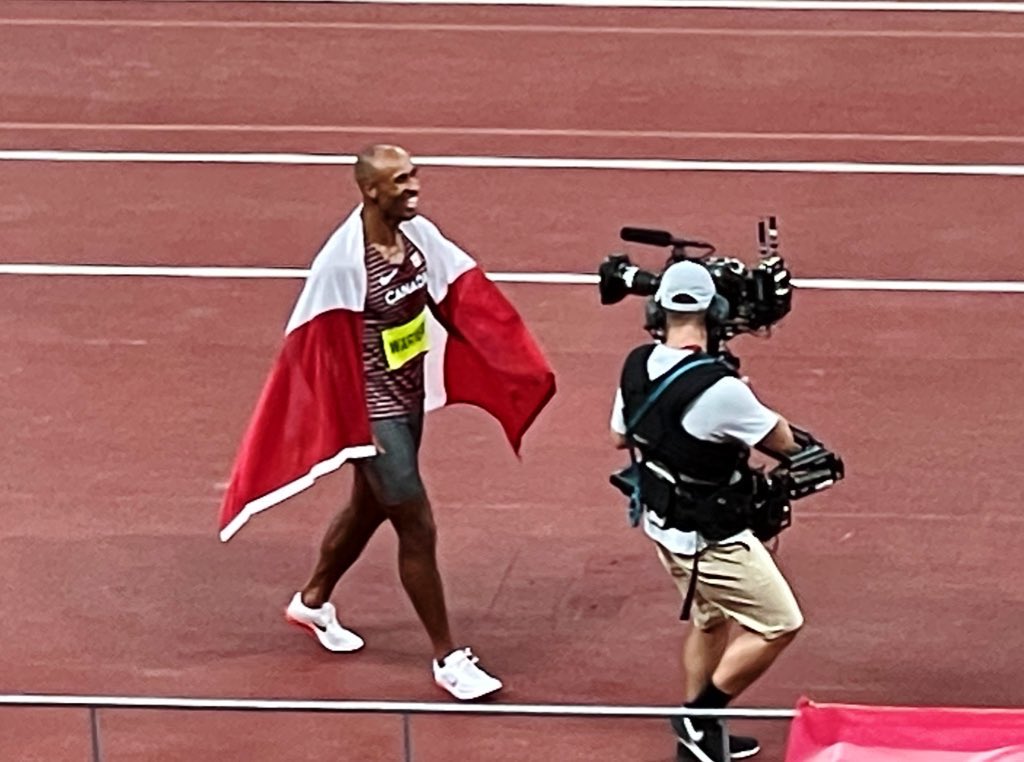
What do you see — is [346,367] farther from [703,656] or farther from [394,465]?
[703,656]

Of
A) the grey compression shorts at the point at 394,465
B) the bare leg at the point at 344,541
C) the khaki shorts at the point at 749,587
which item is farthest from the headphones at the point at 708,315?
the bare leg at the point at 344,541

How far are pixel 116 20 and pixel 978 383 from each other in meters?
9.31

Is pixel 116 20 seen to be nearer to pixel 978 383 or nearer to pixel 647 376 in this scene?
pixel 978 383

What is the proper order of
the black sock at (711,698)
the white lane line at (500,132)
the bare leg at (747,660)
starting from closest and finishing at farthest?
1. the bare leg at (747,660)
2. the black sock at (711,698)
3. the white lane line at (500,132)

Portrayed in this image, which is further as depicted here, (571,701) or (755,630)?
(571,701)

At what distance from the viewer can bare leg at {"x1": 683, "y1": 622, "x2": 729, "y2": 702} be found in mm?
9164

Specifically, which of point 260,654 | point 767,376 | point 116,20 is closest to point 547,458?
point 767,376

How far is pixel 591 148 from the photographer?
642 inches

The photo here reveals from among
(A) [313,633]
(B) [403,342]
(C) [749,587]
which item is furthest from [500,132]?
(C) [749,587]

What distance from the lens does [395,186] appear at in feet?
30.6

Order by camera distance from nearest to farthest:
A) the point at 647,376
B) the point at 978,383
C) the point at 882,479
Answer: the point at 647,376 → the point at 882,479 → the point at 978,383

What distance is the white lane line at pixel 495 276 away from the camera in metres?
13.9

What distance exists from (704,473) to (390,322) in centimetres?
157

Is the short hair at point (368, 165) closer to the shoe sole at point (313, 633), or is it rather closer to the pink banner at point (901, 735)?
the shoe sole at point (313, 633)
